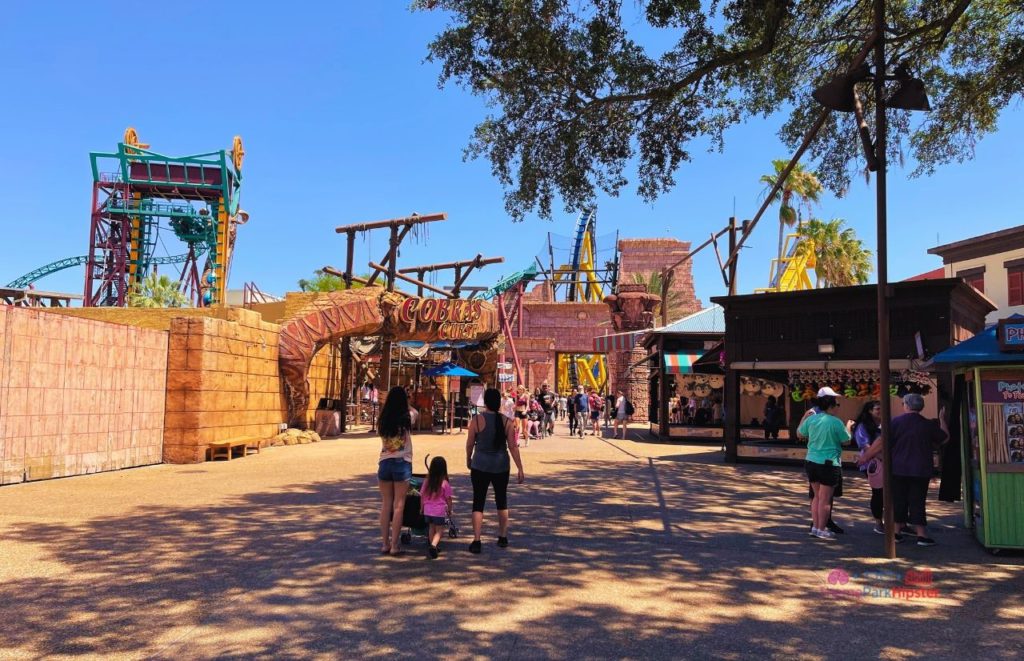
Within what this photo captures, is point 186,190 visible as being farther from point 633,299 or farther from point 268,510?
point 268,510

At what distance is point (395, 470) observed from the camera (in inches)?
262

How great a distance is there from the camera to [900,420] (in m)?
7.75

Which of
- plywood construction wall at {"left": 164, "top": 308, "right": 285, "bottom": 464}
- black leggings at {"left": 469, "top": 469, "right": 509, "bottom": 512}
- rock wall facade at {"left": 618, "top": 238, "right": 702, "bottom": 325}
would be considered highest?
rock wall facade at {"left": 618, "top": 238, "right": 702, "bottom": 325}

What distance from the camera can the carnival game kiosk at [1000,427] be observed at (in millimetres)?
6969

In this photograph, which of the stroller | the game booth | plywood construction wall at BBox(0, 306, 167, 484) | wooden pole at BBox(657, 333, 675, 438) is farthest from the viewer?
wooden pole at BBox(657, 333, 675, 438)

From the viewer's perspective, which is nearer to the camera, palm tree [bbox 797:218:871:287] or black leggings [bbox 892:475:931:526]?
black leggings [bbox 892:475:931:526]

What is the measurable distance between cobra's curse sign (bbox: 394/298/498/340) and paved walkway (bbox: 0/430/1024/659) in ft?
41.5

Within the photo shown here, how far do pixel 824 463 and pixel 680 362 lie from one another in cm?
1523

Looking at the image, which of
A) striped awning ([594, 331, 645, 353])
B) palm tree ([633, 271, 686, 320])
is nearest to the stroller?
striped awning ([594, 331, 645, 353])

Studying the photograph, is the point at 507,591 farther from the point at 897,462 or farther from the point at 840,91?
the point at 840,91

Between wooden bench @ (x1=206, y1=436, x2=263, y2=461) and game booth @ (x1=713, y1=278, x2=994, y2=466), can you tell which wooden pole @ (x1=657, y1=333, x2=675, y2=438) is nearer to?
game booth @ (x1=713, y1=278, x2=994, y2=466)

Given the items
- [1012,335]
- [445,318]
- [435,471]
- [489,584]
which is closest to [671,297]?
[445,318]

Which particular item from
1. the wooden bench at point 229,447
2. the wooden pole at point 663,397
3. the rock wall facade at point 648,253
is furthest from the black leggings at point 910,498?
the rock wall facade at point 648,253

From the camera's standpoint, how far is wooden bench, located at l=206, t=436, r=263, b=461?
15.2 m
